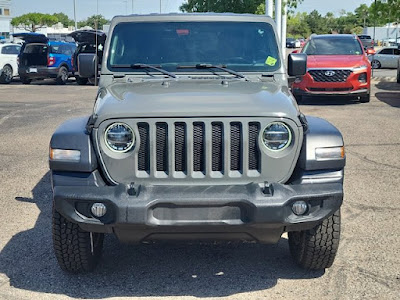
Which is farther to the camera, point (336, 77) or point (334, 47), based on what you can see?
point (334, 47)

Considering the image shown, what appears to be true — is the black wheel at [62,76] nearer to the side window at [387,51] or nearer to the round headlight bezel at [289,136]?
the side window at [387,51]

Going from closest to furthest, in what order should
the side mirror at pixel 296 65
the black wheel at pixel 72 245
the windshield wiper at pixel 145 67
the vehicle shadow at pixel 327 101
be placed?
the black wheel at pixel 72 245, the windshield wiper at pixel 145 67, the side mirror at pixel 296 65, the vehicle shadow at pixel 327 101

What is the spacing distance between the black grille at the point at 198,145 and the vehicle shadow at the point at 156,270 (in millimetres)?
952

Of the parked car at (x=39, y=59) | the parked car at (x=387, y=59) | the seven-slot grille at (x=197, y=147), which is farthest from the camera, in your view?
the parked car at (x=387, y=59)

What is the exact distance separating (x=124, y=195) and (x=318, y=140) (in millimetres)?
1297

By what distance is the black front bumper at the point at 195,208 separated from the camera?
139 inches

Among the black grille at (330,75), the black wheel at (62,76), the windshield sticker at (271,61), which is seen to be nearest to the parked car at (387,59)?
the black wheel at (62,76)

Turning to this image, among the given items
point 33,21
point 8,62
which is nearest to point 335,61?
point 8,62

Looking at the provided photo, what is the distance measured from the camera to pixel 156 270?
14.5ft

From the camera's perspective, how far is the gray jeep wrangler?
3.57 m

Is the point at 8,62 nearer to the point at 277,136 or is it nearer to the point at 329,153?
the point at 277,136

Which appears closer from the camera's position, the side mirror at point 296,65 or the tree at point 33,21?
the side mirror at point 296,65

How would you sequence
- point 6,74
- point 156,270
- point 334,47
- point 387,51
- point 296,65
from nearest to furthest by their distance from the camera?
point 156,270
point 296,65
point 334,47
point 6,74
point 387,51

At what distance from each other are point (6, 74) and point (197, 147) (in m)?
20.1
